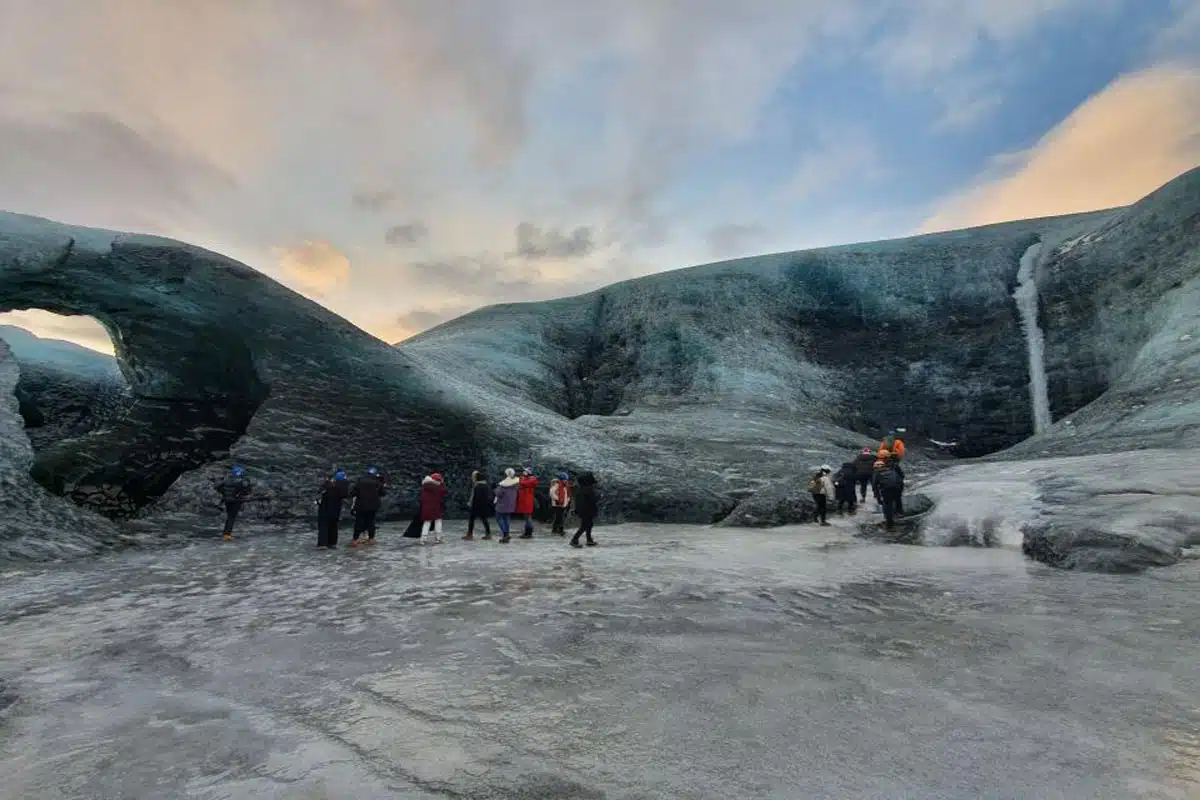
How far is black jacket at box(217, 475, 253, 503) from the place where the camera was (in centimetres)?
1680

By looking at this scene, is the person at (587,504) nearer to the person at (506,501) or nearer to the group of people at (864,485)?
the person at (506,501)

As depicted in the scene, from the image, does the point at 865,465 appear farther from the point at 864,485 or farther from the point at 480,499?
the point at 480,499

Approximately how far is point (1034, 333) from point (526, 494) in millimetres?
35568

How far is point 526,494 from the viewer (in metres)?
18.0

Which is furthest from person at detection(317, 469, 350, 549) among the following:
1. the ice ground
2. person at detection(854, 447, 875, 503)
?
person at detection(854, 447, 875, 503)

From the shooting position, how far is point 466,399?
79.9 ft

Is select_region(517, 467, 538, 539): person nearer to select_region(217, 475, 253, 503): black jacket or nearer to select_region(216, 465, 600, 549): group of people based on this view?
select_region(216, 465, 600, 549): group of people

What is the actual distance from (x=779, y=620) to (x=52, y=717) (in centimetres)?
649

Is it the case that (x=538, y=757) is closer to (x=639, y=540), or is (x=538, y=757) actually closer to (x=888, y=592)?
(x=888, y=592)

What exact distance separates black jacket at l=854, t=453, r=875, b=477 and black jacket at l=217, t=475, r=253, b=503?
17939 mm

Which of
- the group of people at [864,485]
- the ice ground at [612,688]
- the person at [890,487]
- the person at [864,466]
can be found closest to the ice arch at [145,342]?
the ice ground at [612,688]

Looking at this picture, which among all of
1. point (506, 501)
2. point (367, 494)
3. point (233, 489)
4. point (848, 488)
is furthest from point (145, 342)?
point (848, 488)

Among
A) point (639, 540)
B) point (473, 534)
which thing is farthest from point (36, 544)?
point (639, 540)

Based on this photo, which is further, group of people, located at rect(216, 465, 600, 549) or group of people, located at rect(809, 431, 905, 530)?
group of people, located at rect(809, 431, 905, 530)
